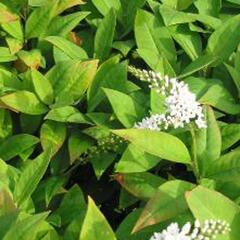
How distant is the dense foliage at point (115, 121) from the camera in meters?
1.54

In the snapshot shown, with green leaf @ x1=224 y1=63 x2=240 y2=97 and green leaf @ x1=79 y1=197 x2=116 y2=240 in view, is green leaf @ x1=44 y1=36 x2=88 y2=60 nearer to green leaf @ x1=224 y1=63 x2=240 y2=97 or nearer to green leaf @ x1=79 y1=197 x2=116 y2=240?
green leaf @ x1=224 y1=63 x2=240 y2=97

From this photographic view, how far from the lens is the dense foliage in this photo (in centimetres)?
154

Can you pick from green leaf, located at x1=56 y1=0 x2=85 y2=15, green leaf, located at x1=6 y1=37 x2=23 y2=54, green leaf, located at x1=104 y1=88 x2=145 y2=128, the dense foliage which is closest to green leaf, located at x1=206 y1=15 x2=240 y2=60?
the dense foliage

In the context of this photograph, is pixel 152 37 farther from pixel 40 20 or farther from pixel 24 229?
pixel 24 229

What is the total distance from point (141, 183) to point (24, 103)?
1.55 feet

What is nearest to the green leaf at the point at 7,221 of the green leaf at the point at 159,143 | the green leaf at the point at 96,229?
the green leaf at the point at 96,229

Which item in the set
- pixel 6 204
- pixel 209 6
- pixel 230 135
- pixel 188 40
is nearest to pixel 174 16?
pixel 188 40

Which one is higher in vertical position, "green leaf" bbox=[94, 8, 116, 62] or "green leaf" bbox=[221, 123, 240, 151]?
"green leaf" bbox=[94, 8, 116, 62]

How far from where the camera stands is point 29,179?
5.50 feet

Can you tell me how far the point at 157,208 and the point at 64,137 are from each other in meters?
0.48

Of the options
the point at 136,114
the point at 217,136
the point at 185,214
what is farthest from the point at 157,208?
the point at 136,114

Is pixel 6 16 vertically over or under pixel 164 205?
over

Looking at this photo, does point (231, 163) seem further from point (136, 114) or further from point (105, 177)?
point (105, 177)

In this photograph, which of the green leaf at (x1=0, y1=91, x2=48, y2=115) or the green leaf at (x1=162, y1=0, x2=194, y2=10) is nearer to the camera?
the green leaf at (x1=0, y1=91, x2=48, y2=115)
